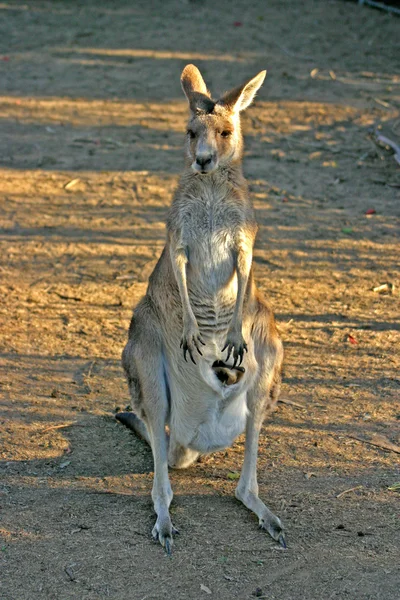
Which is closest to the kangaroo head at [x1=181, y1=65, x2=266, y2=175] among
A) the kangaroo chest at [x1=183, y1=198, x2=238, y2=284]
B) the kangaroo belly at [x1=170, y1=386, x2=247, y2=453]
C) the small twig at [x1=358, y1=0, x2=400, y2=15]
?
the kangaroo chest at [x1=183, y1=198, x2=238, y2=284]

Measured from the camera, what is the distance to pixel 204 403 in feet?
12.6

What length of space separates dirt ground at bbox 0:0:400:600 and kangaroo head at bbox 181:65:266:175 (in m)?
1.41

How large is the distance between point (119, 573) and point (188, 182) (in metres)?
1.65

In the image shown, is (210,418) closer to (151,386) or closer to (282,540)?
(151,386)

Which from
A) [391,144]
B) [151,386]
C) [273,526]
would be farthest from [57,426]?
[391,144]

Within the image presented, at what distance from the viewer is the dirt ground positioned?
3453mm

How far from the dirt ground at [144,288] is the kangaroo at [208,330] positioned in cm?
29

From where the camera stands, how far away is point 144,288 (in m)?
5.73

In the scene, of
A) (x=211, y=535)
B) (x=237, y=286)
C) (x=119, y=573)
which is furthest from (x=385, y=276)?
(x=119, y=573)

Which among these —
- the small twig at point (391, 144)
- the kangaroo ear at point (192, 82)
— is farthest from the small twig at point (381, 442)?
the small twig at point (391, 144)

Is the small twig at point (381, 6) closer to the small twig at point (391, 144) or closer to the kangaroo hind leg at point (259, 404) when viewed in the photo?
the small twig at point (391, 144)

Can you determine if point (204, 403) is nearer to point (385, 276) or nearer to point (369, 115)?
point (385, 276)

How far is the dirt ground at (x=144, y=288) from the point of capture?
3.45 metres

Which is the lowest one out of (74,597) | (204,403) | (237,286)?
(74,597)
